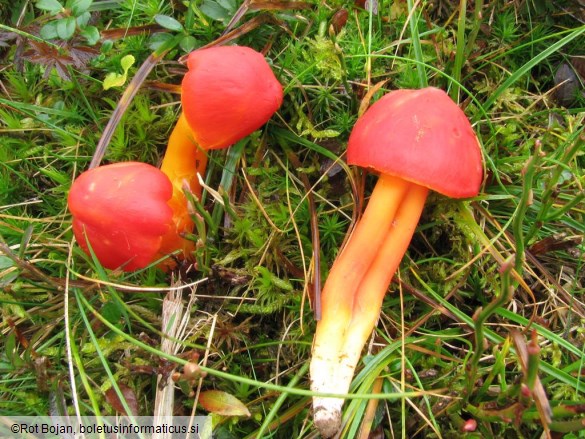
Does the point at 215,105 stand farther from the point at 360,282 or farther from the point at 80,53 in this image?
the point at 360,282

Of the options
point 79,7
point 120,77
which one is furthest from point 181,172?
point 79,7

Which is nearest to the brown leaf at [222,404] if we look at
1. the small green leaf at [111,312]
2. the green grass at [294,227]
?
the green grass at [294,227]

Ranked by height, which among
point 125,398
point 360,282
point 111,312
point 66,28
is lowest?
point 125,398

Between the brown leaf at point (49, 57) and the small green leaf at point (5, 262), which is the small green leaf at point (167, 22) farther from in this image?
the small green leaf at point (5, 262)

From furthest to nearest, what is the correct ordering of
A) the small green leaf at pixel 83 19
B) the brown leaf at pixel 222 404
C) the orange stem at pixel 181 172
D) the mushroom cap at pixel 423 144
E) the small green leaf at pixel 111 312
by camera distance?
the small green leaf at pixel 83 19 < the orange stem at pixel 181 172 < the small green leaf at pixel 111 312 < the brown leaf at pixel 222 404 < the mushroom cap at pixel 423 144

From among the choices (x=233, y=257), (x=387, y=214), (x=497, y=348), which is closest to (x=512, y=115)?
(x=387, y=214)

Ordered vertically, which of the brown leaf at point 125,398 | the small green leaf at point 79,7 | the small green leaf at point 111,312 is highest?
the small green leaf at point 79,7

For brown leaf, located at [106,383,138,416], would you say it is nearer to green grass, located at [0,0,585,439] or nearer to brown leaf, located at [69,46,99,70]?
green grass, located at [0,0,585,439]
